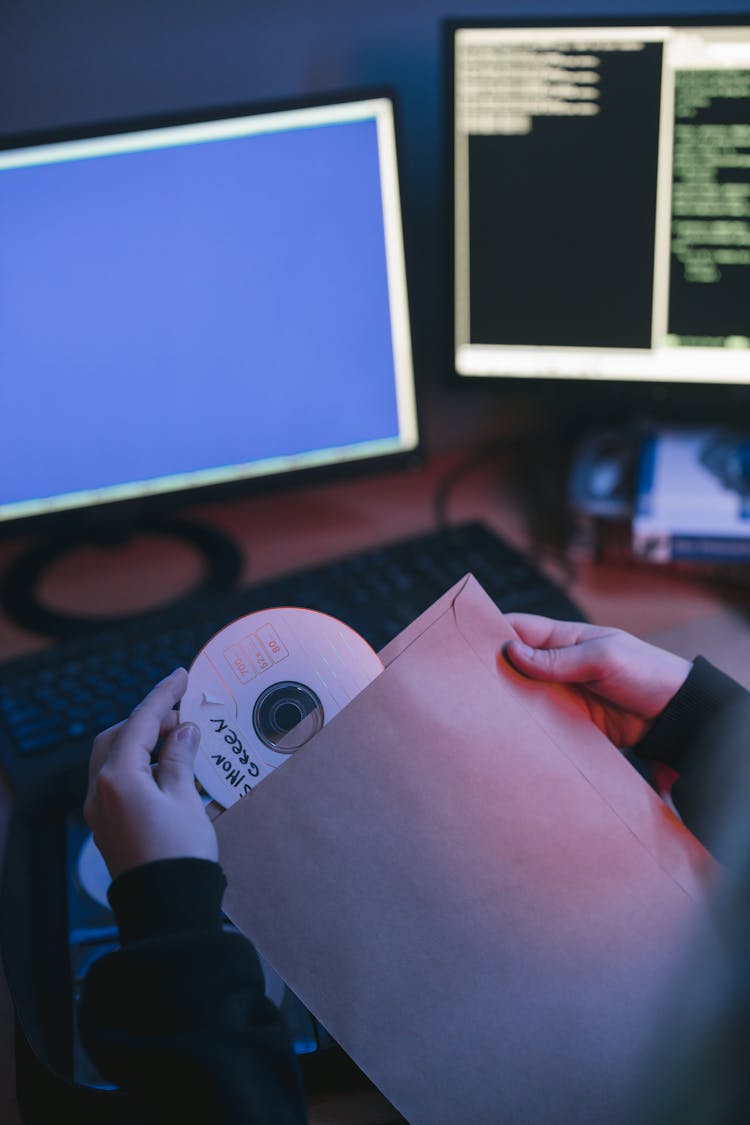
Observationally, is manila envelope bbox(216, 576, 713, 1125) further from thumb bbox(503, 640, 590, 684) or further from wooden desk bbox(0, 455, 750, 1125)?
wooden desk bbox(0, 455, 750, 1125)

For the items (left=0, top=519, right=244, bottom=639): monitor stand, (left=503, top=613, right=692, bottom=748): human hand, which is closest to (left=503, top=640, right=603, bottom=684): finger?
(left=503, top=613, right=692, bottom=748): human hand

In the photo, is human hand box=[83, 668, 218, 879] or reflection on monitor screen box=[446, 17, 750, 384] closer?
human hand box=[83, 668, 218, 879]

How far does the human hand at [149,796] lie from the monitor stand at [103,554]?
36 centimetres

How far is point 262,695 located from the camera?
0.52m

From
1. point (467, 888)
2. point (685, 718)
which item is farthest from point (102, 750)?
point (685, 718)

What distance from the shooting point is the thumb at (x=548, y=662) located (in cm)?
55

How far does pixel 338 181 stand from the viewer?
0.89 meters

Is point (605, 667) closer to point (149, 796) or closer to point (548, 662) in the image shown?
point (548, 662)

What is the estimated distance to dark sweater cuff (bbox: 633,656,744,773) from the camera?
628 mm

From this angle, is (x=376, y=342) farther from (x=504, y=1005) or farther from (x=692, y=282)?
(x=504, y=1005)

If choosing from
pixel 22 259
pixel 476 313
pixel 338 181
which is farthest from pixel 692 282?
pixel 22 259

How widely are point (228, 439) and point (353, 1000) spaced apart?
0.54m

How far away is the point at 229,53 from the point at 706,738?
2.28ft

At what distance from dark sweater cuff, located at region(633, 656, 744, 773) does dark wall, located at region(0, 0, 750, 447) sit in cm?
45
